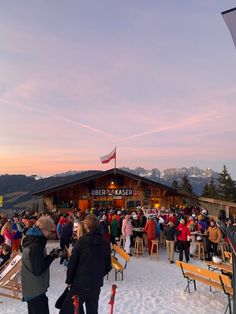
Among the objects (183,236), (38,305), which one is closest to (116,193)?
(183,236)

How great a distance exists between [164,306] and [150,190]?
18815 mm

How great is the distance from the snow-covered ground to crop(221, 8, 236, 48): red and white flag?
16.4 ft

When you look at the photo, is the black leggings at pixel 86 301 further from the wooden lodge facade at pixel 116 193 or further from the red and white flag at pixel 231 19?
the wooden lodge facade at pixel 116 193

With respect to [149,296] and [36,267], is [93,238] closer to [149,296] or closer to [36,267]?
[36,267]

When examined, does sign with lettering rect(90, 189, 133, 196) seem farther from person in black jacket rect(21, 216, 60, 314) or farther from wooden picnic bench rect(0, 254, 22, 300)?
person in black jacket rect(21, 216, 60, 314)

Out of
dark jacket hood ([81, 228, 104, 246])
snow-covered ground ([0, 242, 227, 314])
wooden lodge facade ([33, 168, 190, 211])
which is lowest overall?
snow-covered ground ([0, 242, 227, 314])

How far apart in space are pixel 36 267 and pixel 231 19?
4322mm

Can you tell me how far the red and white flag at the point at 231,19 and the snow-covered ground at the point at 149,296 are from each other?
4.99 m

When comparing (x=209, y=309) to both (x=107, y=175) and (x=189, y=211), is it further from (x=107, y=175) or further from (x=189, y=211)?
(x=107, y=175)

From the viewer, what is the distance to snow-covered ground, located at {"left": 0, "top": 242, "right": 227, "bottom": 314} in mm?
6203

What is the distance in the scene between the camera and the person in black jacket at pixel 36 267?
3.78 m

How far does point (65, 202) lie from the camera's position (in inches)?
966

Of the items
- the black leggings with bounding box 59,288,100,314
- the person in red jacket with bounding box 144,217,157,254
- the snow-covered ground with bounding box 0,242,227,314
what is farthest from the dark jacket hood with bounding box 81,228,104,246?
the person in red jacket with bounding box 144,217,157,254

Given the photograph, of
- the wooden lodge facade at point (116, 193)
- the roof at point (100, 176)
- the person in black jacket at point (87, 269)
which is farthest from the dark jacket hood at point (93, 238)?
the wooden lodge facade at point (116, 193)
